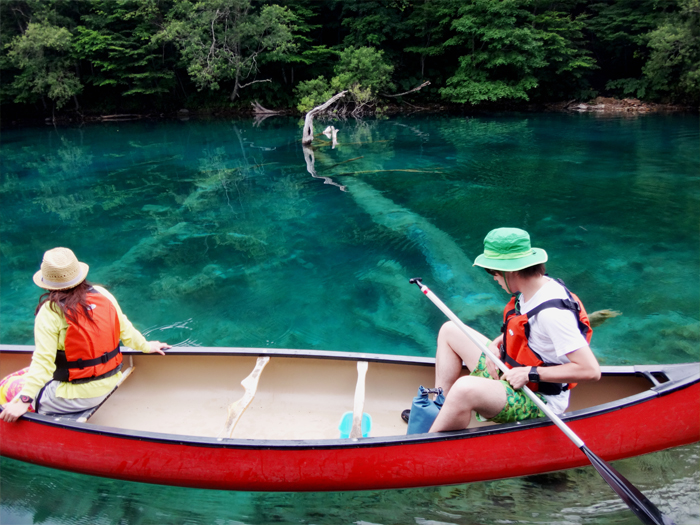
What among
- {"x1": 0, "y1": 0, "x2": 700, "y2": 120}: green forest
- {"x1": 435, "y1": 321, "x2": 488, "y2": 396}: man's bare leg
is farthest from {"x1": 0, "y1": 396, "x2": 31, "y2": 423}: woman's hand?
{"x1": 0, "y1": 0, "x2": 700, "y2": 120}: green forest

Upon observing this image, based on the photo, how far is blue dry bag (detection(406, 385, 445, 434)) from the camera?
3.24 metres

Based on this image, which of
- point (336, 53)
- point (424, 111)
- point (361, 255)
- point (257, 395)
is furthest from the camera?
point (424, 111)

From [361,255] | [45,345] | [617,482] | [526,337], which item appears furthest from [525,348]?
[361,255]

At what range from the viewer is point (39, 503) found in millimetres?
3572

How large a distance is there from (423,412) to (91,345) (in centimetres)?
219

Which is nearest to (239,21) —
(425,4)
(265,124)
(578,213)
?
(265,124)

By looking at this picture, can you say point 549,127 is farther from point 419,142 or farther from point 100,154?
point 100,154

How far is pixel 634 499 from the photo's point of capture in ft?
8.73

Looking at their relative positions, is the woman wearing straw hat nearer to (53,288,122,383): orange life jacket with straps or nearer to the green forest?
(53,288,122,383): orange life jacket with straps

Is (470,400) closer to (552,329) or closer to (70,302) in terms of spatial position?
(552,329)

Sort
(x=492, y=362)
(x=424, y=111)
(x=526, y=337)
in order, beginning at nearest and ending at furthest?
1. (x=526, y=337)
2. (x=492, y=362)
3. (x=424, y=111)

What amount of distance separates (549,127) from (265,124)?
12.6 metres

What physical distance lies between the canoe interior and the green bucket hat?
4.79ft

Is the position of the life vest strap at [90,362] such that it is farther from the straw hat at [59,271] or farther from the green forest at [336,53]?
the green forest at [336,53]
